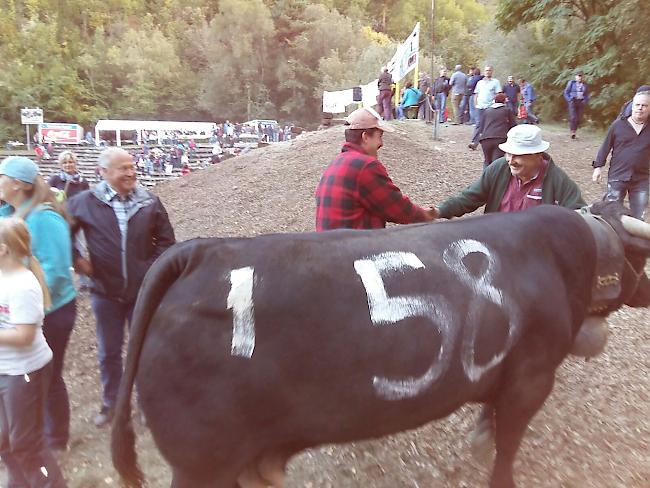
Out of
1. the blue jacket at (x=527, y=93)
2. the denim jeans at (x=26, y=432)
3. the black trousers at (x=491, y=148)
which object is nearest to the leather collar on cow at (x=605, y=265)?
the denim jeans at (x=26, y=432)

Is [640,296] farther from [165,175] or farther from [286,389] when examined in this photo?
[165,175]

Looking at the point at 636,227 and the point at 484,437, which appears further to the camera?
the point at 484,437

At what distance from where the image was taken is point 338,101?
68.7 feet

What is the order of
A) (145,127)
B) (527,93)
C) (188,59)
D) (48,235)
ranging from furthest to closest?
(188,59) < (145,127) < (527,93) < (48,235)

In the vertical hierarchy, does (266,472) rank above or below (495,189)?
below

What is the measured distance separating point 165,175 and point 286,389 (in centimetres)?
2426

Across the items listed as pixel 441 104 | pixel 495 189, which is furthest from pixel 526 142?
pixel 441 104

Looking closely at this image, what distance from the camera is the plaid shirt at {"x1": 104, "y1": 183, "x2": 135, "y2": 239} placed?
12.4 ft

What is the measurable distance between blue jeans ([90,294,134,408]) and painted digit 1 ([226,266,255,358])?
2087 mm

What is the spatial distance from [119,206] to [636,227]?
3.25 metres

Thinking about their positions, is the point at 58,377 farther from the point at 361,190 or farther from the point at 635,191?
the point at 635,191

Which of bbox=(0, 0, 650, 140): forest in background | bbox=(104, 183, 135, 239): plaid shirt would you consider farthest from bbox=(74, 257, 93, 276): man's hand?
bbox=(0, 0, 650, 140): forest in background

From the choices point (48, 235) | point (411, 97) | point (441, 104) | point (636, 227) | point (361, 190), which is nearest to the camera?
point (636, 227)

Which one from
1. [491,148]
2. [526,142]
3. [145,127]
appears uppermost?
[526,142]
